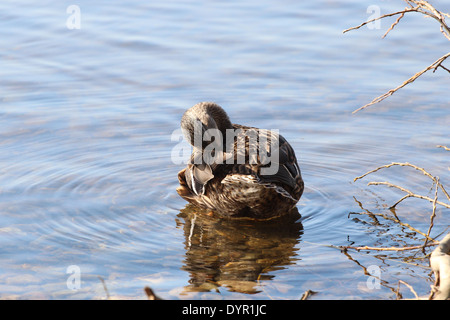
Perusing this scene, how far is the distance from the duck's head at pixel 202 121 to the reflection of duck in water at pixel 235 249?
0.76 metres

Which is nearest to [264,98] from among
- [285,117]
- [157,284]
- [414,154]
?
[285,117]

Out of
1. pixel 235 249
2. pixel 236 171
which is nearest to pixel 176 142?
pixel 236 171

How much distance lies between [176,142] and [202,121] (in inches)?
61.8

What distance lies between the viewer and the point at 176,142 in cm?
838

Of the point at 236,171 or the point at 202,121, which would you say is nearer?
the point at 236,171

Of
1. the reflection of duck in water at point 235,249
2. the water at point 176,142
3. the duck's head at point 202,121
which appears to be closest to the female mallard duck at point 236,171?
the duck's head at point 202,121

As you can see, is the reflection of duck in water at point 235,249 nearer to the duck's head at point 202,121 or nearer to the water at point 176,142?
the water at point 176,142

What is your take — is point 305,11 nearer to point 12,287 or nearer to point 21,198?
point 21,198

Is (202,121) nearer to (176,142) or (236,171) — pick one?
(236,171)

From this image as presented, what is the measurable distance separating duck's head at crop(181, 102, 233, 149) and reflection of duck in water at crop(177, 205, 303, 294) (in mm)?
762

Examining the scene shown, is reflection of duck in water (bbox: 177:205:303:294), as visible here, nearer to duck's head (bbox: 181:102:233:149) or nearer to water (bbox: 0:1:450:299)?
water (bbox: 0:1:450:299)

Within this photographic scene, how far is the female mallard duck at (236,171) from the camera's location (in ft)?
20.2

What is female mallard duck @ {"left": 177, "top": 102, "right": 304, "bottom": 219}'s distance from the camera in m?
6.16

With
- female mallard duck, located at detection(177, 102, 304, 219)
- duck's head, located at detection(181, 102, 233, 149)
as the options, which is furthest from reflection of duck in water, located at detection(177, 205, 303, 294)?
duck's head, located at detection(181, 102, 233, 149)
